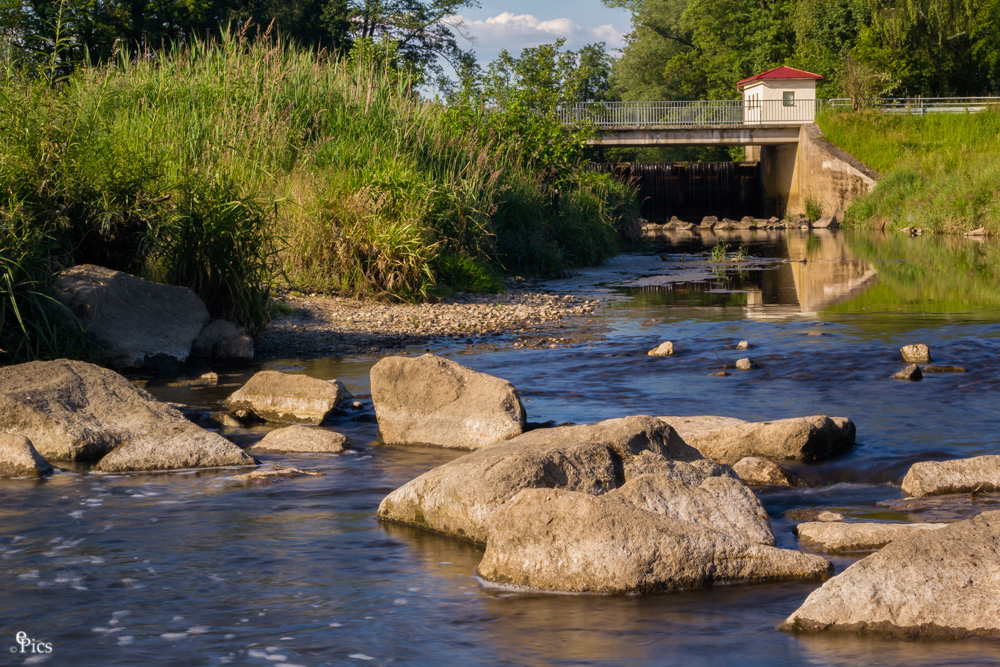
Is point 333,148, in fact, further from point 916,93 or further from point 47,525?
point 916,93

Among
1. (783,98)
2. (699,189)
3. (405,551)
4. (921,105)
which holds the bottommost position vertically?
(405,551)

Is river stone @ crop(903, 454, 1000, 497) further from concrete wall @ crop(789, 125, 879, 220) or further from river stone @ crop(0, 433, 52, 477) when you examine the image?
concrete wall @ crop(789, 125, 879, 220)

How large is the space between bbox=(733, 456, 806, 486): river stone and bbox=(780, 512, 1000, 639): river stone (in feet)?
6.20

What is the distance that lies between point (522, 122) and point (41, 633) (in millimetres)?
16931


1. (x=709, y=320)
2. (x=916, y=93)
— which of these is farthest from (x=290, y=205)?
(x=916, y=93)

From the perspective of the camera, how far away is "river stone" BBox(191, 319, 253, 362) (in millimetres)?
9727

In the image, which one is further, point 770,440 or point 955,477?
point 770,440

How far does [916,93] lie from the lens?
5188cm

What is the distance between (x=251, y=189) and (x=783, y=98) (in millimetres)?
41209

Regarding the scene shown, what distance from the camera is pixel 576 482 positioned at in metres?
4.74

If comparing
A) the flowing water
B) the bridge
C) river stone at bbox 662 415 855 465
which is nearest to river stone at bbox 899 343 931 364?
the flowing water

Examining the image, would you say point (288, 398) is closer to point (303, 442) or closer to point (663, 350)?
point (303, 442)

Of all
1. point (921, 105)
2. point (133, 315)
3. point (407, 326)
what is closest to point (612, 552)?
point (133, 315)

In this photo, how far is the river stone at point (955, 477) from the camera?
5281mm
